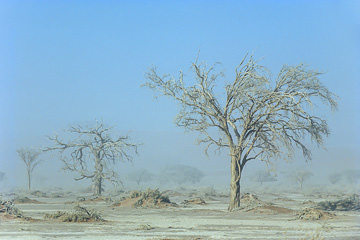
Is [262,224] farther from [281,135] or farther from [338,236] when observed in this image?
[281,135]

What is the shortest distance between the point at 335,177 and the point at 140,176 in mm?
30502

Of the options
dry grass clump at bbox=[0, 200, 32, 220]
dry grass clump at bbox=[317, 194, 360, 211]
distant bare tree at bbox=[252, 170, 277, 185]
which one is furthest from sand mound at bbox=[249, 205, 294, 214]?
distant bare tree at bbox=[252, 170, 277, 185]

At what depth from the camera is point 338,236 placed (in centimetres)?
2086

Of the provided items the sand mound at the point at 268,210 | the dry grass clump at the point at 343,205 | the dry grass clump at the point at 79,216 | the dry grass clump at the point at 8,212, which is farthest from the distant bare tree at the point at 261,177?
the dry grass clump at the point at 8,212

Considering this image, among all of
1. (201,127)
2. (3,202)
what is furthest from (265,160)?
(3,202)

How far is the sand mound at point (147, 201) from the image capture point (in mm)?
36938

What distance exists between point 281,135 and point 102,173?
2158 cm

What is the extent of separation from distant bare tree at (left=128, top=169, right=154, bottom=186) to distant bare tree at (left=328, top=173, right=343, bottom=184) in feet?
95.3

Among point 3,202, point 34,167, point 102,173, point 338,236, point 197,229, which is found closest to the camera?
Answer: point 338,236

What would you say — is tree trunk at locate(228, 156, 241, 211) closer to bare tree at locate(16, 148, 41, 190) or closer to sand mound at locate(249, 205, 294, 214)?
sand mound at locate(249, 205, 294, 214)

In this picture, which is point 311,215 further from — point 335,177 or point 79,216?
point 335,177

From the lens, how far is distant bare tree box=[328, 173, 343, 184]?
93.2 m

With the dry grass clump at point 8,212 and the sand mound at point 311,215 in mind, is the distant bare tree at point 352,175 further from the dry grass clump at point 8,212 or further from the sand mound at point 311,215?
the dry grass clump at point 8,212

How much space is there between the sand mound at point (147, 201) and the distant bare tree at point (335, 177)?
60313 millimetres
